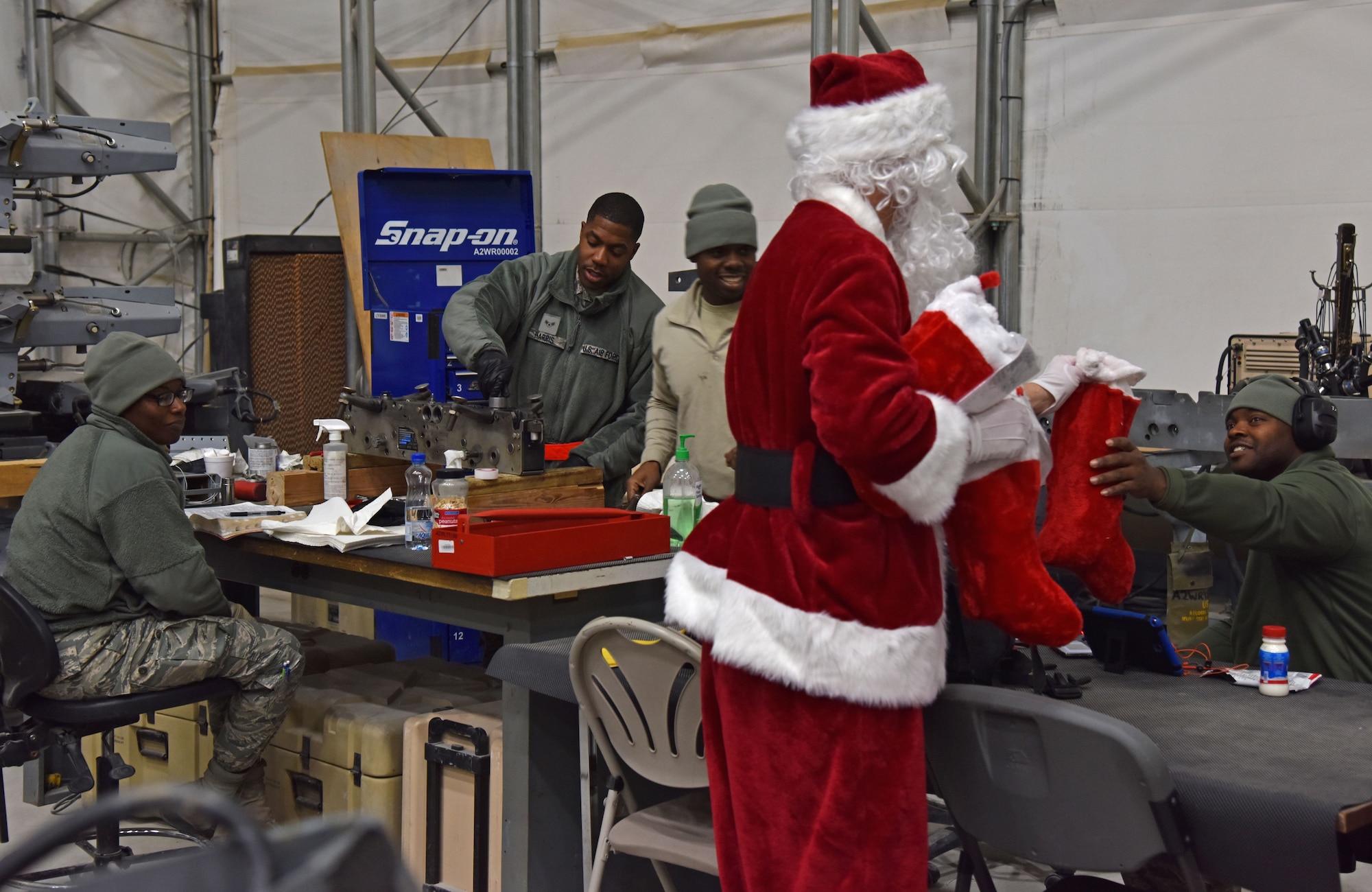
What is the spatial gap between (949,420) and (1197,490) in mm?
970

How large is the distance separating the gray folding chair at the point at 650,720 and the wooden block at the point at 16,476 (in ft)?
8.39

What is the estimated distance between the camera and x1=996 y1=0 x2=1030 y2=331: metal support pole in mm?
5566

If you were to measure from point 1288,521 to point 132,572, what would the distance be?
2.49 metres

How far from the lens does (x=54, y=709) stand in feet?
9.39

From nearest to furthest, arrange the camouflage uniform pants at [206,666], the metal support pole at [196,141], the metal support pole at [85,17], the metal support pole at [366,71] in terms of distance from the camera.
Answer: the camouflage uniform pants at [206,666], the metal support pole at [366,71], the metal support pole at [85,17], the metal support pole at [196,141]

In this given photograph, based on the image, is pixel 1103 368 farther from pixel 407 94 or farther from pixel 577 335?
pixel 407 94

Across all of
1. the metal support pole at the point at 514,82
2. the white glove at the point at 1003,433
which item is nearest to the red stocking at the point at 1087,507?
the white glove at the point at 1003,433

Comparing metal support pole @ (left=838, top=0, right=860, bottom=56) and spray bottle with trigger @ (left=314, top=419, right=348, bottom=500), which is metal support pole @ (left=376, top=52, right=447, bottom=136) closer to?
metal support pole @ (left=838, top=0, right=860, bottom=56)

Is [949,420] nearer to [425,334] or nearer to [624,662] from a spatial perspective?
[624,662]

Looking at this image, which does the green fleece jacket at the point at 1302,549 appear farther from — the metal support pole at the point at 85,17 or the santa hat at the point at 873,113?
the metal support pole at the point at 85,17

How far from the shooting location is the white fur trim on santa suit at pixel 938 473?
167 cm

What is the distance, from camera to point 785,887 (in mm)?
1789

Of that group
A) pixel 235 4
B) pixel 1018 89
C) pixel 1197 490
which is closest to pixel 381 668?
pixel 1197 490

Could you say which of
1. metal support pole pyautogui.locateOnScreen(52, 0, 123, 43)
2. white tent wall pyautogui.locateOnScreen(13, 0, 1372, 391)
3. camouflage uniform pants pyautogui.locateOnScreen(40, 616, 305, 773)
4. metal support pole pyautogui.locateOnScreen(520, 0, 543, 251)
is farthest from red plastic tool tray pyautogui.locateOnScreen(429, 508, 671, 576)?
metal support pole pyautogui.locateOnScreen(52, 0, 123, 43)
